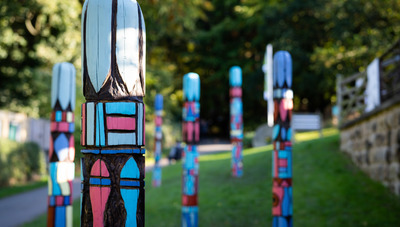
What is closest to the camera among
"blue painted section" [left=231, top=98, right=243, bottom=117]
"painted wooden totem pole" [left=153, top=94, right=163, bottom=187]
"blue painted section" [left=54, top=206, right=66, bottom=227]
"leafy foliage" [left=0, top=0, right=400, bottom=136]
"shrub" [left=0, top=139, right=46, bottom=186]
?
"blue painted section" [left=54, top=206, right=66, bottom=227]

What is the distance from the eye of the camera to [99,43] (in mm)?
2129

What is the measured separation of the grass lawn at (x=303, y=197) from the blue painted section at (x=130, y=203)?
4641 millimetres

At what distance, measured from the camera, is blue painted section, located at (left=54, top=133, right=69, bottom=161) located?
457cm

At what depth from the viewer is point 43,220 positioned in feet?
26.8

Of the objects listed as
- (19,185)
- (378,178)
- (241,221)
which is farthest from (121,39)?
(19,185)

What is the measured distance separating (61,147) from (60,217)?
2.51ft

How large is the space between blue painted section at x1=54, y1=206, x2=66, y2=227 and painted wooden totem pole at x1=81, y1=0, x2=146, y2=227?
2.57 m

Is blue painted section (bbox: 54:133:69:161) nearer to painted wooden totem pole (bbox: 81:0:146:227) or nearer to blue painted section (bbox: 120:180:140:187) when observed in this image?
painted wooden totem pole (bbox: 81:0:146:227)

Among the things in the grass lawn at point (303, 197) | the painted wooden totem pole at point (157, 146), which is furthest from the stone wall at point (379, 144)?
the painted wooden totem pole at point (157, 146)

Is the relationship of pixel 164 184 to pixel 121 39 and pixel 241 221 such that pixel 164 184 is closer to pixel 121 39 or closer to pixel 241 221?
pixel 241 221

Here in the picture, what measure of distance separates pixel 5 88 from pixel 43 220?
1028 centimetres

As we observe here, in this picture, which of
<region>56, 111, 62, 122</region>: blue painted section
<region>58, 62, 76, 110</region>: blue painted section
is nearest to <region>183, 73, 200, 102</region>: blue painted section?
<region>58, 62, 76, 110</region>: blue painted section

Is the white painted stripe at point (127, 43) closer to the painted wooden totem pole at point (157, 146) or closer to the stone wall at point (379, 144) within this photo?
the stone wall at point (379, 144)

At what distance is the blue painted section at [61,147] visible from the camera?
4574 mm
